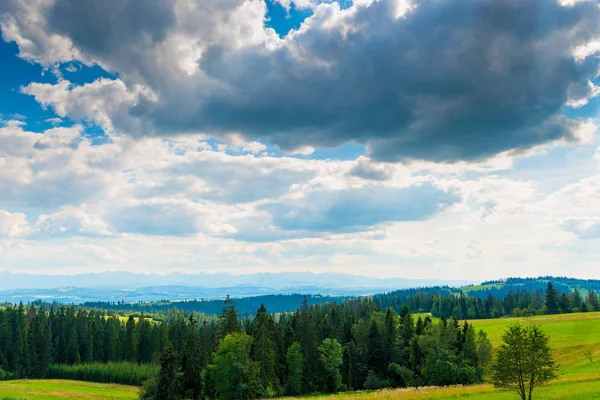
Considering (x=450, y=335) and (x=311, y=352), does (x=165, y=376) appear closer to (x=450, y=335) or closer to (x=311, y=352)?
(x=311, y=352)

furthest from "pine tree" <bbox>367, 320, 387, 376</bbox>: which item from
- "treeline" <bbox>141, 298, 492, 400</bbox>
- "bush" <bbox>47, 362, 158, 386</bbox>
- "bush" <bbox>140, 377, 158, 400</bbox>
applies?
"bush" <bbox>47, 362, 158, 386</bbox>

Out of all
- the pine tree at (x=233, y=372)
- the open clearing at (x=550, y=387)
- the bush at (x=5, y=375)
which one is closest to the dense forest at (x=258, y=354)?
the pine tree at (x=233, y=372)

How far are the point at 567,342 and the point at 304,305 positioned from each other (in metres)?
57.4

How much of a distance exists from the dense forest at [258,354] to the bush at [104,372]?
0.99 feet

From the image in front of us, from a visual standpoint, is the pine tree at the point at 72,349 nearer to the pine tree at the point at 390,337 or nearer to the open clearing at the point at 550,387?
the open clearing at the point at 550,387

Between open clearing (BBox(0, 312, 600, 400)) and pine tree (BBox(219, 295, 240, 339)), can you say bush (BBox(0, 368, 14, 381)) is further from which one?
pine tree (BBox(219, 295, 240, 339))

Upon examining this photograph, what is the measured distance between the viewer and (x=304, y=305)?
119 meters

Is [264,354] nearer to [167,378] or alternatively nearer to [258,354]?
[258,354]

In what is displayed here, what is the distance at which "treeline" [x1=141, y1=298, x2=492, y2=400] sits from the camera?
7231cm

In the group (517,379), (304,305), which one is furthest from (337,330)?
(517,379)

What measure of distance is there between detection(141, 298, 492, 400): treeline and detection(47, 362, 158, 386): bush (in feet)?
130

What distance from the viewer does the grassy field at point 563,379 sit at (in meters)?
41.1

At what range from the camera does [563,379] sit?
51.2 m

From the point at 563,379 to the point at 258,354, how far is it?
160 feet
